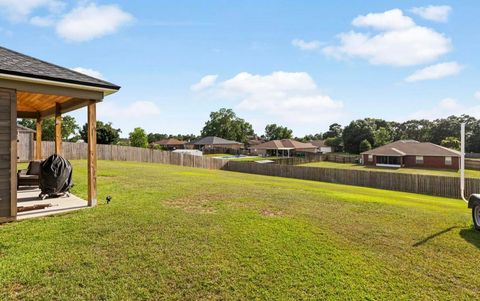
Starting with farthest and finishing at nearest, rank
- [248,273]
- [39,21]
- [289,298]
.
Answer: [39,21], [248,273], [289,298]

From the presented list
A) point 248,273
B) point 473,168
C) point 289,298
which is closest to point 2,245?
point 248,273

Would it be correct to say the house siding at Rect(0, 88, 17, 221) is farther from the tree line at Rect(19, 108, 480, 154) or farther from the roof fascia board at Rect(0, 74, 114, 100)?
the tree line at Rect(19, 108, 480, 154)

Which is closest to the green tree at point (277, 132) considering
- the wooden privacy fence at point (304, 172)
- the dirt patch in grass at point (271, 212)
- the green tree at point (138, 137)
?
the green tree at point (138, 137)

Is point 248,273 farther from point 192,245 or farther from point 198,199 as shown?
point 198,199

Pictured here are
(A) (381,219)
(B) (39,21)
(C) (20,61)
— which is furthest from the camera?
(B) (39,21)

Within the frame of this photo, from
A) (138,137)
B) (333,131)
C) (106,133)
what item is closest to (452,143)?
(333,131)

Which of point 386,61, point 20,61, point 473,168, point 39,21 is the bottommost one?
point 473,168

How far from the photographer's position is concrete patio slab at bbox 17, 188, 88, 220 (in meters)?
7.01

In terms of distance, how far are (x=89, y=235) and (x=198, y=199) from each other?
3.93 metres

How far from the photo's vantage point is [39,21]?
1082 centimetres

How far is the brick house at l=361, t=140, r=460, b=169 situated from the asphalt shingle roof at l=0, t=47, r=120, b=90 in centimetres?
4483

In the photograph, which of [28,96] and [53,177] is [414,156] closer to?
[53,177]

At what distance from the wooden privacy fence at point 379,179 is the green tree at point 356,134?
39.9m

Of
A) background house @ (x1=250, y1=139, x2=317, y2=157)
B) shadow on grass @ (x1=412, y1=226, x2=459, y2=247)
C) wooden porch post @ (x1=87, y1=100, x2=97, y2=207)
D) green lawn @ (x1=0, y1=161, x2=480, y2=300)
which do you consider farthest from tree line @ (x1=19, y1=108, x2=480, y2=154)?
shadow on grass @ (x1=412, y1=226, x2=459, y2=247)
